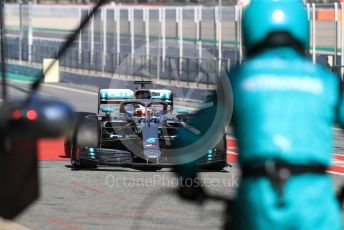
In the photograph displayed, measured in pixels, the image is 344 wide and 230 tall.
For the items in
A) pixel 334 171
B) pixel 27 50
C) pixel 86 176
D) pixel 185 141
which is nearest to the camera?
pixel 185 141

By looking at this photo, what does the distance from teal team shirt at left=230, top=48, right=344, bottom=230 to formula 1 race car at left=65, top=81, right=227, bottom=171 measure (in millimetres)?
12941

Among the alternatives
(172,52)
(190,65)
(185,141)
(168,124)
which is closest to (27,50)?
(172,52)

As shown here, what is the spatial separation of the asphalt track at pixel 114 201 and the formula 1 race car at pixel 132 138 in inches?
7.6

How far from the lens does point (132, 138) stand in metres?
18.2

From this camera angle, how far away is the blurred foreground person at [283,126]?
406cm

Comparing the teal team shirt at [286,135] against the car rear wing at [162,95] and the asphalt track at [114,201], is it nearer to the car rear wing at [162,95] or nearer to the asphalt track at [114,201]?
A: the asphalt track at [114,201]

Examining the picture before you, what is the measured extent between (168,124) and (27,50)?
37.8 meters

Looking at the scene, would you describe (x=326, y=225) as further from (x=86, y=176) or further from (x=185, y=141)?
(x=86, y=176)

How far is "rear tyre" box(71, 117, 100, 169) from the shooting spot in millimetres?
17844

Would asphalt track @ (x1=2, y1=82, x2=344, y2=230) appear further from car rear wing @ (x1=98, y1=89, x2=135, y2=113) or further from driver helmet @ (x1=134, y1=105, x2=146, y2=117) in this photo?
car rear wing @ (x1=98, y1=89, x2=135, y2=113)

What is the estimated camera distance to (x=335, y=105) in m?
4.28

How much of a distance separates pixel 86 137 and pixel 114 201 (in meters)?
3.57

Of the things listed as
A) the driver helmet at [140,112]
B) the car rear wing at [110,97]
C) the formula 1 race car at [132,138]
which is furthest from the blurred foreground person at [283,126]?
the car rear wing at [110,97]

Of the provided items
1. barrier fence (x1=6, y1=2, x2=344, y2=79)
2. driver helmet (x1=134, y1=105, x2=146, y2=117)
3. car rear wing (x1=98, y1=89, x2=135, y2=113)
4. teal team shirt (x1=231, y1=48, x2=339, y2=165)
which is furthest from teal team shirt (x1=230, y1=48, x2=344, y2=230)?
barrier fence (x1=6, y1=2, x2=344, y2=79)
